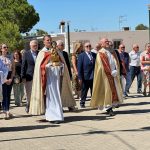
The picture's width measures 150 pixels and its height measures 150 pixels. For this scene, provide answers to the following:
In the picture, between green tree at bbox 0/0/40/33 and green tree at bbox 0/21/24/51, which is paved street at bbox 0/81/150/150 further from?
green tree at bbox 0/0/40/33

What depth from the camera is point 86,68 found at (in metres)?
14.8

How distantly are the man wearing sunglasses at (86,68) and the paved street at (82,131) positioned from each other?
2.88 feet

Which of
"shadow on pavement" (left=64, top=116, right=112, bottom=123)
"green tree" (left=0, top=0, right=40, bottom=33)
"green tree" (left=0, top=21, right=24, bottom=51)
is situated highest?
"green tree" (left=0, top=0, right=40, bottom=33)

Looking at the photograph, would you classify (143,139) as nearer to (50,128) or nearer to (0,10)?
(50,128)

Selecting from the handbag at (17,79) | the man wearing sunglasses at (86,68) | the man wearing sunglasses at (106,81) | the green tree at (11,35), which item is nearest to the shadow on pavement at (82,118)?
the man wearing sunglasses at (106,81)

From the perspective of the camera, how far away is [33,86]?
12242 mm

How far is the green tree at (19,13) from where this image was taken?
64688 mm

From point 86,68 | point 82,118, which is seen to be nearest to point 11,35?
point 86,68

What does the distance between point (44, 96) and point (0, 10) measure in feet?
178

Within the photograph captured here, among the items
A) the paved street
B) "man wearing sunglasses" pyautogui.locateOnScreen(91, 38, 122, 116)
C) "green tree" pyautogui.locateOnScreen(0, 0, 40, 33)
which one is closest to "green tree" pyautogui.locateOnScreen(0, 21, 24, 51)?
"green tree" pyautogui.locateOnScreen(0, 0, 40, 33)

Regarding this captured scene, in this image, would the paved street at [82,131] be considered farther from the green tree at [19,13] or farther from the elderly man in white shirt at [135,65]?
the green tree at [19,13]

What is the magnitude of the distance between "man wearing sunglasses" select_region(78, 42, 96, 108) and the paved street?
0.88 metres

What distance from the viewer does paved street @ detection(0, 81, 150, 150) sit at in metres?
9.25

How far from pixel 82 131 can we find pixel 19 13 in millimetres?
56331
